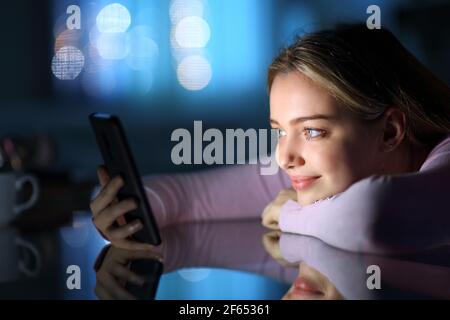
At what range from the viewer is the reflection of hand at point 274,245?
585mm

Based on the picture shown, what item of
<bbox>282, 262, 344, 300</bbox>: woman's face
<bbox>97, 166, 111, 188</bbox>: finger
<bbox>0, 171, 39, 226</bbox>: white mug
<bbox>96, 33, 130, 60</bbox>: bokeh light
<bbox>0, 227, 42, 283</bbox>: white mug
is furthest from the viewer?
<bbox>96, 33, 130, 60</bbox>: bokeh light

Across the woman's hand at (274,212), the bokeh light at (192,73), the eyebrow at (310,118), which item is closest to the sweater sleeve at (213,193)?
the woman's hand at (274,212)

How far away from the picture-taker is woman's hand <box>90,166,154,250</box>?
25.7 inches

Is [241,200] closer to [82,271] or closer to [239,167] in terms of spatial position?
[239,167]

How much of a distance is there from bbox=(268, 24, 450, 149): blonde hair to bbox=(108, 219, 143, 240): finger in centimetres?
27

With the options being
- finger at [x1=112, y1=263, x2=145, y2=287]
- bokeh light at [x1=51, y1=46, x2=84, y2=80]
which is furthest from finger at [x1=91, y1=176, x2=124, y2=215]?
bokeh light at [x1=51, y1=46, x2=84, y2=80]

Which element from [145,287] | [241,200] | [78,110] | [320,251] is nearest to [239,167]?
[241,200]

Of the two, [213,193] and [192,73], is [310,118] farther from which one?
[192,73]

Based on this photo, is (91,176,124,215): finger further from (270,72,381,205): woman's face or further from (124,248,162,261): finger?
(270,72,381,205): woman's face

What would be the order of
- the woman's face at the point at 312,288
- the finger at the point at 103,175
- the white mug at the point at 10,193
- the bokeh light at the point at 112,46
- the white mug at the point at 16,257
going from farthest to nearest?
the bokeh light at the point at 112,46
the white mug at the point at 10,193
the finger at the point at 103,175
the white mug at the point at 16,257
the woman's face at the point at 312,288

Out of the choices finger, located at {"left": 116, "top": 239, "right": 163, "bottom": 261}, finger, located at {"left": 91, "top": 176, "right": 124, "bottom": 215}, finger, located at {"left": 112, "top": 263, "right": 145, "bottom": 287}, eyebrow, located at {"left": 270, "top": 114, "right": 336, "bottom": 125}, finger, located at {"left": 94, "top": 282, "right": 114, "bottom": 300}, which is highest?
eyebrow, located at {"left": 270, "top": 114, "right": 336, "bottom": 125}

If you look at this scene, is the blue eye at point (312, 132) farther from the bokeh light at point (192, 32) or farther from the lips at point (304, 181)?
the bokeh light at point (192, 32)

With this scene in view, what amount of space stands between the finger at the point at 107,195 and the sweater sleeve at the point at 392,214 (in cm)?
21

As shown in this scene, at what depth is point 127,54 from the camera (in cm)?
250
